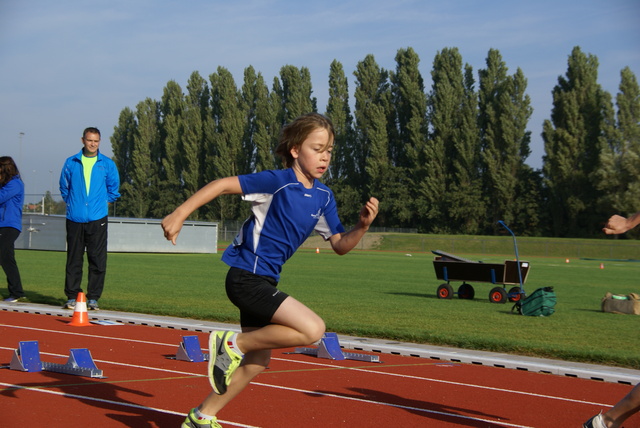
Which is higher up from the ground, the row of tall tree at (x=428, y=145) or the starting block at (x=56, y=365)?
the row of tall tree at (x=428, y=145)

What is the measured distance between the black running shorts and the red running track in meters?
1.00

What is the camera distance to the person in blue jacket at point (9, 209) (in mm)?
11852

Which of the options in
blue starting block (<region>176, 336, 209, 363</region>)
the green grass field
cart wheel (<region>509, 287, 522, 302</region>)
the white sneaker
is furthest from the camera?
cart wheel (<region>509, 287, 522, 302</region>)

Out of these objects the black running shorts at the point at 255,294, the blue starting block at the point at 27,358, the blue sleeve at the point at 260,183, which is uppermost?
the blue sleeve at the point at 260,183

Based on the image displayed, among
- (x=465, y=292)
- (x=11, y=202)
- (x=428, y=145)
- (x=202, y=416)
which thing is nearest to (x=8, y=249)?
(x=11, y=202)

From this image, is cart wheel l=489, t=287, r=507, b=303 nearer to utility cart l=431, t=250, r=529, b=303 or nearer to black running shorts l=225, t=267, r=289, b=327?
utility cart l=431, t=250, r=529, b=303

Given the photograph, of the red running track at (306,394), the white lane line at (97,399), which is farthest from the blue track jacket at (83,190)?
the white lane line at (97,399)

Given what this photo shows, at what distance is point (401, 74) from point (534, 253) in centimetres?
2356

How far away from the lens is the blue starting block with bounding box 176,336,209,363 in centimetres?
734

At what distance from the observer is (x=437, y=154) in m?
71.7

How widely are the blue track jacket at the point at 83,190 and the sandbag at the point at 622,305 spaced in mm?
8845

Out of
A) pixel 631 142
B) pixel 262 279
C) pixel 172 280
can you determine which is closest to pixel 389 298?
pixel 172 280

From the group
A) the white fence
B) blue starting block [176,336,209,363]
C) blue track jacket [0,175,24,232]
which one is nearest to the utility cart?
blue track jacket [0,175,24,232]

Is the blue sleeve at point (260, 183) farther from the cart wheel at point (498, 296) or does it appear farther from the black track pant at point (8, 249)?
the cart wheel at point (498, 296)
